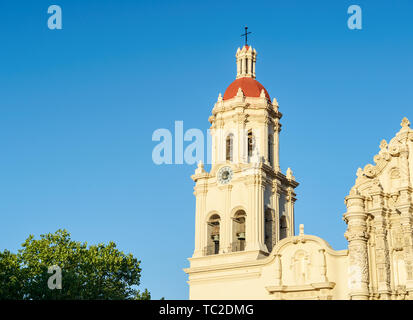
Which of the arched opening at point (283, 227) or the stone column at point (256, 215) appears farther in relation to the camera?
the arched opening at point (283, 227)

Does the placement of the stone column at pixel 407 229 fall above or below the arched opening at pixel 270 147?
below

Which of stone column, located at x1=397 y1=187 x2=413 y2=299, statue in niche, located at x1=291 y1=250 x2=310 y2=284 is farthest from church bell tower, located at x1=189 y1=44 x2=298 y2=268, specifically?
stone column, located at x1=397 y1=187 x2=413 y2=299

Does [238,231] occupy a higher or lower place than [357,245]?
higher

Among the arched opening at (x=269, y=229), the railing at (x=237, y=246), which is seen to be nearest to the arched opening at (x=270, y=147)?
the arched opening at (x=269, y=229)

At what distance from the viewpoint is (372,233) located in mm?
33750

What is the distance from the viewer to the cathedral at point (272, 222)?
33094mm

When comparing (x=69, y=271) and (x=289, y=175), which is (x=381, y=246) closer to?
(x=289, y=175)

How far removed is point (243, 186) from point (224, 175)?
61.6 inches

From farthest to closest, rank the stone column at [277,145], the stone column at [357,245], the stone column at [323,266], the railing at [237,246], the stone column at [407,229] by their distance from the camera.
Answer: the stone column at [277,145] < the railing at [237,246] < the stone column at [323,266] < the stone column at [357,245] < the stone column at [407,229]

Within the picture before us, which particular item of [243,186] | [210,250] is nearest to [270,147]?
[243,186]

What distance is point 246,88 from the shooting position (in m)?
45.7

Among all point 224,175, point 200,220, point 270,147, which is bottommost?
point 200,220

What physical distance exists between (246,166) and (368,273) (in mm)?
11684

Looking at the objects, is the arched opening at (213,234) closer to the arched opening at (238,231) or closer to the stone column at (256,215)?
the arched opening at (238,231)
